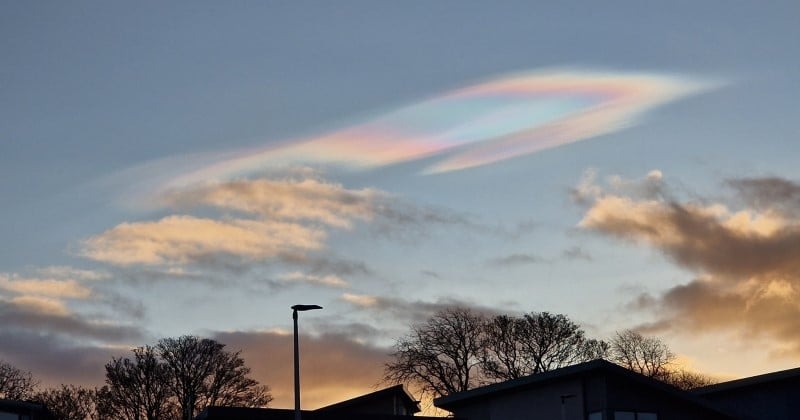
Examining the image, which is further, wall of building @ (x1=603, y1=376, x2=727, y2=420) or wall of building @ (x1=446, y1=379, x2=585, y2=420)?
wall of building @ (x1=446, y1=379, x2=585, y2=420)

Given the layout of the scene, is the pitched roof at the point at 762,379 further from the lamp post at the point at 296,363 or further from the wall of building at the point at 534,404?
the lamp post at the point at 296,363

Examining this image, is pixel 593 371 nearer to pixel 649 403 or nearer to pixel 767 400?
pixel 649 403

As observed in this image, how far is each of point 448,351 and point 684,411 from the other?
45.6 metres

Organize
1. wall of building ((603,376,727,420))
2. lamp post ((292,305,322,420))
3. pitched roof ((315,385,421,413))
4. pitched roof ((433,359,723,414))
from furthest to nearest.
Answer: pitched roof ((315,385,421,413))
wall of building ((603,376,727,420))
pitched roof ((433,359,723,414))
lamp post ((292,305,322,420))

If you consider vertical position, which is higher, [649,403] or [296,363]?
[296,363]

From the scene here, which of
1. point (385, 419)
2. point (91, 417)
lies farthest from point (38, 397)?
point (385, 419)

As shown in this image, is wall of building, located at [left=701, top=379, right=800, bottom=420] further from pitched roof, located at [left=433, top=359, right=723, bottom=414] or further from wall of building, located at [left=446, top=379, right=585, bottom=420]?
wall of building, located at [left=446, top=379, right=585, bottom=420]

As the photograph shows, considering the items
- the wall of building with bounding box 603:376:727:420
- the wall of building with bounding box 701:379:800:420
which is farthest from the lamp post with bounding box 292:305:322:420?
the wall of building with bounding box 701:379:800:420

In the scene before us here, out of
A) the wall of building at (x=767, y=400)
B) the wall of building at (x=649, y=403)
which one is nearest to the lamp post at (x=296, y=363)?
the wall of building at (x=649, y=403)

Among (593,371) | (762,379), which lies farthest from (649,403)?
(762,379)

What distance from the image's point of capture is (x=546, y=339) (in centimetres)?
9762

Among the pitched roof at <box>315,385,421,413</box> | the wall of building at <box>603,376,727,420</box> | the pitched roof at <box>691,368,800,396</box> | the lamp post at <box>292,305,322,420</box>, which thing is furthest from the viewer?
the pitched roof at <box>315,385,421,413</box>

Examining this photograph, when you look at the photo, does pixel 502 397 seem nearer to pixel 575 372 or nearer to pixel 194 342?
pixel 575 372

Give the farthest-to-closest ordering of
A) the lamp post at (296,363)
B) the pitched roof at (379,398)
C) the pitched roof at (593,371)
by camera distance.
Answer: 1. the pitched roof at (379,398)
2. the pitched roof at (593,371)
3. the lamp post at (296,363)
